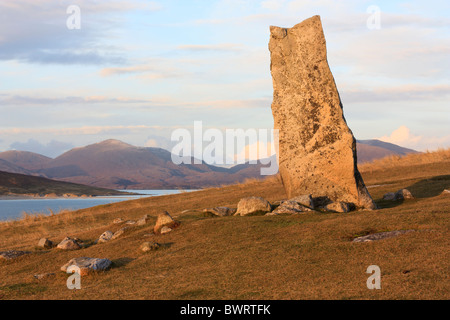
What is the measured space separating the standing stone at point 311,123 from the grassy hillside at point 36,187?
279ft

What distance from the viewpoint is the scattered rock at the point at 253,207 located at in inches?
627

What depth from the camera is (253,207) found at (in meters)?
16.0

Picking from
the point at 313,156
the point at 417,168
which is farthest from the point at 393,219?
the point at 417,168

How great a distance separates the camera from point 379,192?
2047 centimetres

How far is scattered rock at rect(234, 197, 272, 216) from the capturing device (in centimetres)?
1594

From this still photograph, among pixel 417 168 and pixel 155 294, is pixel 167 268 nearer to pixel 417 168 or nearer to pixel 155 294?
pixel 155 294

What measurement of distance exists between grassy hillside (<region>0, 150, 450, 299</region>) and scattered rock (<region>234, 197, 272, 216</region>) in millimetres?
1087

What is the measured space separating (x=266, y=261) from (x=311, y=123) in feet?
23.4

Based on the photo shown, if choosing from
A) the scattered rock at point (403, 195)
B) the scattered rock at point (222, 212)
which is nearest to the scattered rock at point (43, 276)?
the scattered rock at point (222, 212)

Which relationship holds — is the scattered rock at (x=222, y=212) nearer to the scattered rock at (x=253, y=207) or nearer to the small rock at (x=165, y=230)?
the scattered rock at (x=253, y=207)

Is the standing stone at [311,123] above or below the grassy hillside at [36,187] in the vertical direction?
above

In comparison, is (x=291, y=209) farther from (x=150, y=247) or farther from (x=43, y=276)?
(x=43, y=276)
